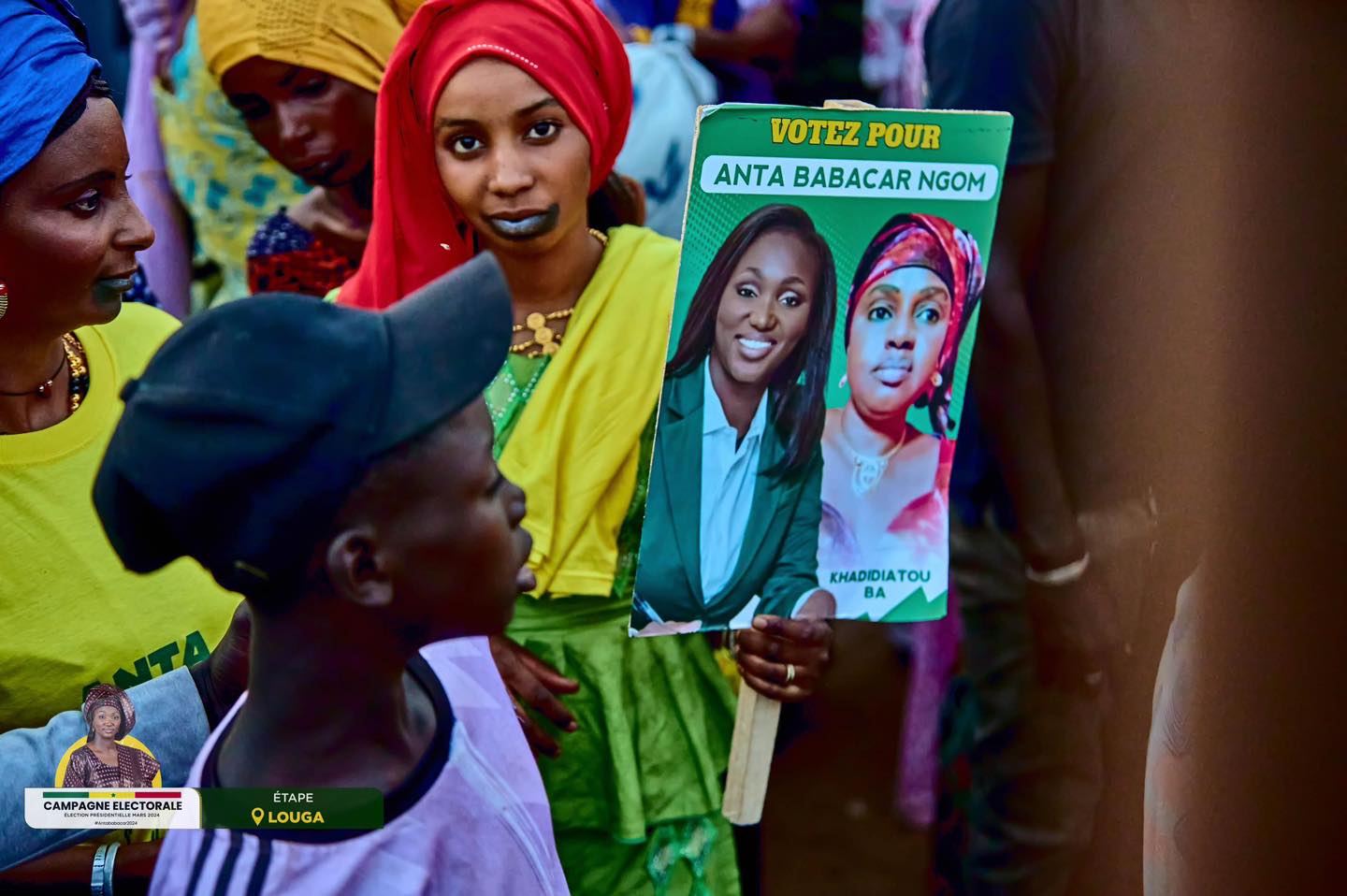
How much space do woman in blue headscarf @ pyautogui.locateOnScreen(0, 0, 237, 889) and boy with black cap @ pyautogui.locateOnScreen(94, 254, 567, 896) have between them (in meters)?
0.23

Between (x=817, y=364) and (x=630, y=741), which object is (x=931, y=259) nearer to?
(x=817, y=364)

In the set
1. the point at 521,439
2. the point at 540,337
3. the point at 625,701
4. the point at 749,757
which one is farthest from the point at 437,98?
the point at 749,757

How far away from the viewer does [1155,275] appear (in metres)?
2.61

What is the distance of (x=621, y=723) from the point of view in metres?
2.11

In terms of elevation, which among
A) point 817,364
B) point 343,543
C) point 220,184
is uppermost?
point 220,184

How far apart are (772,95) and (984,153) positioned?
2.34 ft

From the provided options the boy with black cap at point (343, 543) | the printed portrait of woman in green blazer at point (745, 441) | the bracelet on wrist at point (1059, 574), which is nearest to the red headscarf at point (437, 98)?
the printed portrait of woman in green blazer at point (745, 441)

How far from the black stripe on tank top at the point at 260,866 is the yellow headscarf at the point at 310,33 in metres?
1.17

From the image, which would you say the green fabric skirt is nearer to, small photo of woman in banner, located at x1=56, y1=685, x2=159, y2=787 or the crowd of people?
the crowd of people

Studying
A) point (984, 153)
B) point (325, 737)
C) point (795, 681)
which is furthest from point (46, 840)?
point (984, 153)

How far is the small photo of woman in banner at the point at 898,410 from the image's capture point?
2086mm

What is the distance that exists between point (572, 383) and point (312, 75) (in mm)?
674
